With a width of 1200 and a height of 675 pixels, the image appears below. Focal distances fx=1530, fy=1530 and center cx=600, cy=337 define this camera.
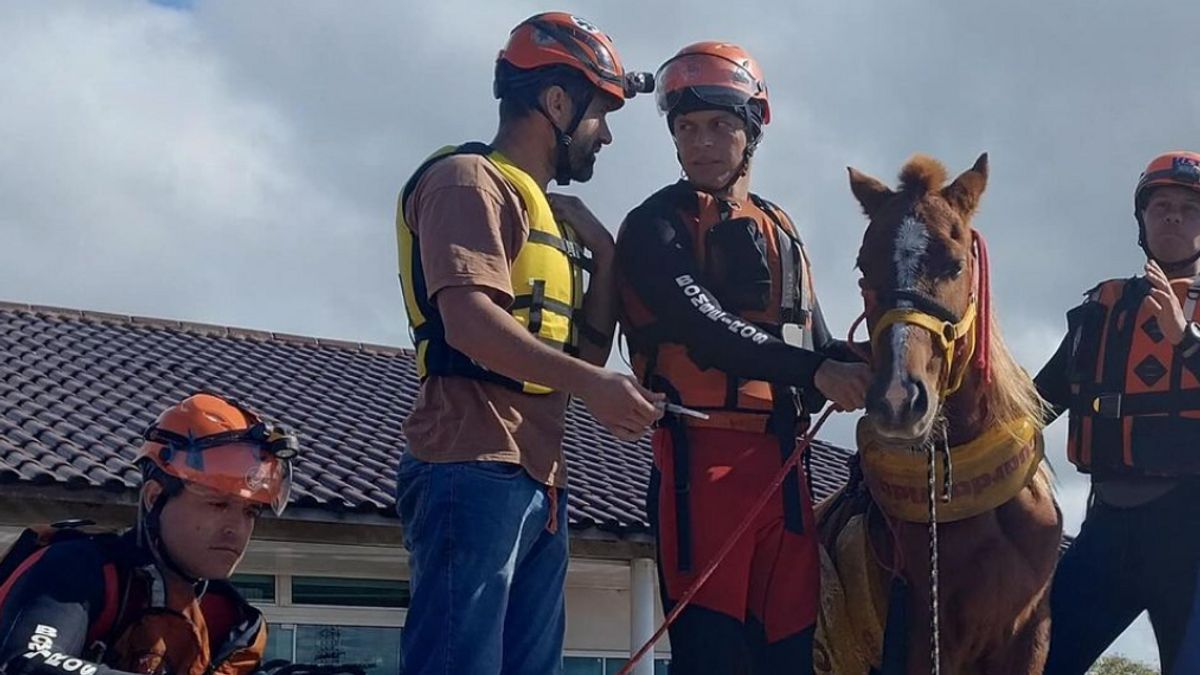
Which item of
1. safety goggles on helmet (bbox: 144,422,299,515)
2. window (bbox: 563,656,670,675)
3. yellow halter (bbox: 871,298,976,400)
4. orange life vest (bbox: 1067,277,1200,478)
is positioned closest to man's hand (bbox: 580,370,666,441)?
yellow halter (bbox: 871,298,976,400)

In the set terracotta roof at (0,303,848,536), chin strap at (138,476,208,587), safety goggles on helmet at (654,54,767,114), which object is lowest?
chin strap at (138,476,208,587)

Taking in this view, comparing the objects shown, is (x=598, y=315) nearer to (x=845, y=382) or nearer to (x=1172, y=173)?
(x=845, y=382)

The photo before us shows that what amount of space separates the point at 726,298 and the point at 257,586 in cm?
819

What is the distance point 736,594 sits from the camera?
3852 mm

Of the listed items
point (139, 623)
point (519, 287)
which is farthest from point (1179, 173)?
point (139, 623)

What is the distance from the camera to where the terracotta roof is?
1077 cm

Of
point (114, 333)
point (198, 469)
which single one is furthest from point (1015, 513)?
point (114, 333)

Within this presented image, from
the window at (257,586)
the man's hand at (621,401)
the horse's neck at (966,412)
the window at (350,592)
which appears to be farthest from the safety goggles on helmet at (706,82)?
the window at (350,592)

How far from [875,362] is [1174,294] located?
1221 mm

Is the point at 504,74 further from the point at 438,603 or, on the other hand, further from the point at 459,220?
the point at 438,603

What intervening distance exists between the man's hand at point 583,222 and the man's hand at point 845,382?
635mm

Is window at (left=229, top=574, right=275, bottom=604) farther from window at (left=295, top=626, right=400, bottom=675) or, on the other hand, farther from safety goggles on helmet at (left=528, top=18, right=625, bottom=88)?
safety goggles on helmet at (left=528, top=18, right=625, bottom=88)

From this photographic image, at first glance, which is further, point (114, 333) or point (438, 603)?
point (114, 333)

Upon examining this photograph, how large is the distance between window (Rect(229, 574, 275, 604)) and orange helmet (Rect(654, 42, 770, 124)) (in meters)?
8.05
